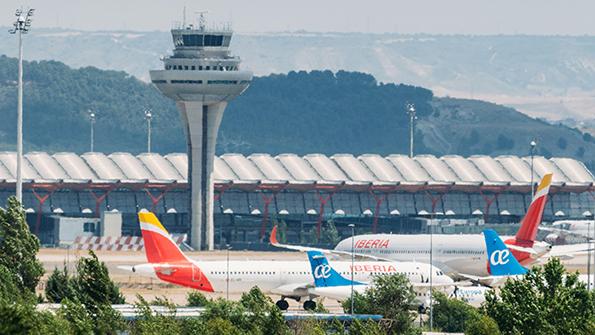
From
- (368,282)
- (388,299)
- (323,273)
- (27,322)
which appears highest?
(323,273)

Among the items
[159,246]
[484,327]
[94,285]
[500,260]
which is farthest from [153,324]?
[500,260]

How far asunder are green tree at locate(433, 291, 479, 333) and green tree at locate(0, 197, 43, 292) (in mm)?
25423

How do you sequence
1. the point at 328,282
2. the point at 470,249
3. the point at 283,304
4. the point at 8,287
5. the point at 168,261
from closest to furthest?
the point at 8,287, the point at 328,282, the point at 283,304, the point at 168,261, the point at 470,249

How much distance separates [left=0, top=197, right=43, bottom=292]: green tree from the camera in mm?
117875

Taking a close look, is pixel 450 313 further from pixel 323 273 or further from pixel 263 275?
pixel 263 275

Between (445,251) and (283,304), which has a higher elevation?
(445,251)

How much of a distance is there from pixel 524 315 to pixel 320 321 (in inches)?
564

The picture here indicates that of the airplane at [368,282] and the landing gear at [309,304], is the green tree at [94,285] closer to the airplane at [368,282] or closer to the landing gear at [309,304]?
the airplane at [368,282]

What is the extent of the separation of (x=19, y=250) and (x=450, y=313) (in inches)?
1076

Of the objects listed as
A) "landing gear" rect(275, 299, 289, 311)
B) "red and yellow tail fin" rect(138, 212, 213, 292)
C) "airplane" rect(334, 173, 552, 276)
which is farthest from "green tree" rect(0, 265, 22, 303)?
"airplane" rect(334, 173, 552, 276)

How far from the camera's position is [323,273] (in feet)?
443

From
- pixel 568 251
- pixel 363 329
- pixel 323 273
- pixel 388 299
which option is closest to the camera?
pixel 363 329

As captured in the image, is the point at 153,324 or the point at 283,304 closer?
the point at 153,324

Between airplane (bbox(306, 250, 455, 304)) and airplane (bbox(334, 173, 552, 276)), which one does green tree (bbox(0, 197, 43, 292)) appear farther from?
airplane (bbox(334, 173, 552, 276))
